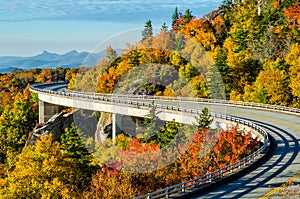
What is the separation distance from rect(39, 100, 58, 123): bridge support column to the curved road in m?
45.3

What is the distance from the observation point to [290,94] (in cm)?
7212

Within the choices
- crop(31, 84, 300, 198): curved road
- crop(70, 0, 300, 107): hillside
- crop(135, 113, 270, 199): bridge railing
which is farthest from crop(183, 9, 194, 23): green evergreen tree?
crop(135, 113, 270, 199): bridge railing

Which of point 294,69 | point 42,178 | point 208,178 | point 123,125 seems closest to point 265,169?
point 208,178

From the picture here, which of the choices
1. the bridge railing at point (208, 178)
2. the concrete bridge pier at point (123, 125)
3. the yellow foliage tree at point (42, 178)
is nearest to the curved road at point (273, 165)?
the bridge railing at point (208, 178)

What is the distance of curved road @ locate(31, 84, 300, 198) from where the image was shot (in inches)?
968

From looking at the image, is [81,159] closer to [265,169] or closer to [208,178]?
[265,169]

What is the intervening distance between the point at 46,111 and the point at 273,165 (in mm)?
66389

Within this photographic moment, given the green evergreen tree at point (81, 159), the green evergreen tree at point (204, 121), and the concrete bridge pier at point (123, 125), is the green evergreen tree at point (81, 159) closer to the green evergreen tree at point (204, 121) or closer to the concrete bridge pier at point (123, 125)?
the green evergreen tree at point (204, 121)

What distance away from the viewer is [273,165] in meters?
31.3

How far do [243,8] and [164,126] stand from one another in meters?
61.0

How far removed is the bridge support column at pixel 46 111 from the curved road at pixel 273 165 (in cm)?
4530

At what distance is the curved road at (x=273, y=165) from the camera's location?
2459 cm

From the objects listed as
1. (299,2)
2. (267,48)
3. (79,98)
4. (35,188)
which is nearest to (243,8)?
(299,2)

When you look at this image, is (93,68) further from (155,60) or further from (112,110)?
(112,110)
